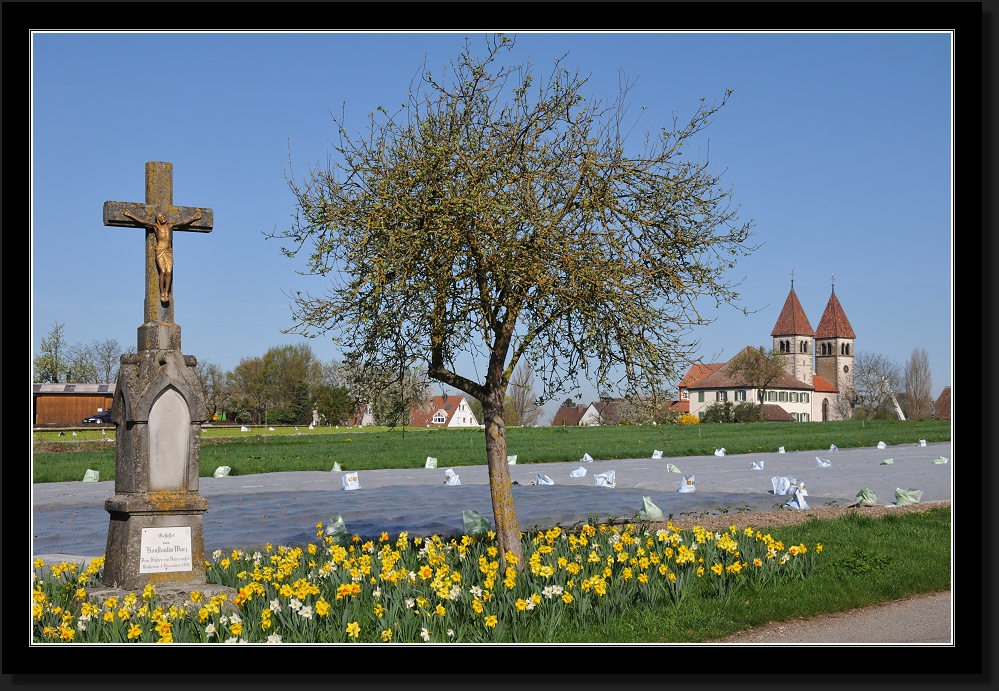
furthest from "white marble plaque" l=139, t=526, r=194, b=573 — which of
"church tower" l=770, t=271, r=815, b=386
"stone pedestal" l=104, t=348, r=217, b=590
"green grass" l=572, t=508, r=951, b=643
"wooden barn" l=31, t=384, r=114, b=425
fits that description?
"church tower" l=770, t=271, r=815, b=386

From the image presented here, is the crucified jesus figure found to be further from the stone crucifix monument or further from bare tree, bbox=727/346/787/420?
bare tree, bbox=727/346/787/420

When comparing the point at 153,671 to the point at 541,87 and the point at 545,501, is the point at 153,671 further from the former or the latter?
the point at 545,501

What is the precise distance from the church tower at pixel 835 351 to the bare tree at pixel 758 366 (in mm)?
3532

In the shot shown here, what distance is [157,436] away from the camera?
29.7 feet

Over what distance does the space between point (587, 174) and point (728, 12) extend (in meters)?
2.52

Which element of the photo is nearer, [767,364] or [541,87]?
[541,87]

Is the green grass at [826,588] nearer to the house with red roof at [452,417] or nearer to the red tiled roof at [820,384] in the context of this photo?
the house with red roof at [452,417]

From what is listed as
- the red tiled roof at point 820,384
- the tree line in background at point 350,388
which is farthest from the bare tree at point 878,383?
the red tiled roof at point 820,384

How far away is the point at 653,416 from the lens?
10352mm

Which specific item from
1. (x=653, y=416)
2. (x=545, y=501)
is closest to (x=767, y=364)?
(x=545, y=501)

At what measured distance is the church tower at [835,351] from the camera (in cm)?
7669

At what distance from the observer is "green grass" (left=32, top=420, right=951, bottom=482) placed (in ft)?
88.9

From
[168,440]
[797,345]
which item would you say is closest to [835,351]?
[797,345]

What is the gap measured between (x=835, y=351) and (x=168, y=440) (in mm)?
63402
